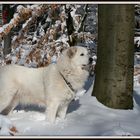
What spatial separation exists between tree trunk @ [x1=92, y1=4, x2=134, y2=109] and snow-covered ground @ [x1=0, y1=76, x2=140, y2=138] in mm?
269

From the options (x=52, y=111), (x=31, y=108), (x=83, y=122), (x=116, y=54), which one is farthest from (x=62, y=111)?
(x=116, y=54)

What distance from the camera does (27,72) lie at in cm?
656

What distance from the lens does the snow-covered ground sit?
218 inches

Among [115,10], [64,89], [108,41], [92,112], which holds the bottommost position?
[92,112]

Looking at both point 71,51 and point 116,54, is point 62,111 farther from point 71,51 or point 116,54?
point 116,54

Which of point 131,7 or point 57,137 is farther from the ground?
point 131,7

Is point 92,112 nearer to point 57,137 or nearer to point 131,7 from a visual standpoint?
point 57,137

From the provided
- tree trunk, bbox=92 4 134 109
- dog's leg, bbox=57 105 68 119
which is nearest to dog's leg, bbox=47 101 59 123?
dog's leg, bbox=57 105 68 119

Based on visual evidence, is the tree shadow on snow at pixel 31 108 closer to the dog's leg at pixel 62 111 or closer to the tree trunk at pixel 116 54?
the dog's leg at pixel 62 111

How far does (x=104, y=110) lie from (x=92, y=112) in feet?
0.74

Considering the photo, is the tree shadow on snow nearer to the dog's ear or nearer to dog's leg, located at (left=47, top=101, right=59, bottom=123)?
dog's leg, located at (left=47, top=101, right=59, bottom=123)

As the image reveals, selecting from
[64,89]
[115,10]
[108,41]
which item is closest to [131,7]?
[115,10]

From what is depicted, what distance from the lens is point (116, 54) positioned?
6660 millimetres

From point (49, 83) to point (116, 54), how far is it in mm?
1295
